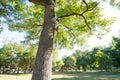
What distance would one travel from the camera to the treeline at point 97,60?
56.2 meters

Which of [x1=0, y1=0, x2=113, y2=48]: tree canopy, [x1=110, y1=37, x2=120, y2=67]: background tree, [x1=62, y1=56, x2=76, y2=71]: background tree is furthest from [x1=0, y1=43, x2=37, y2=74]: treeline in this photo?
[x1=0, y1=0, x2=113, y2=48]: tree canopy

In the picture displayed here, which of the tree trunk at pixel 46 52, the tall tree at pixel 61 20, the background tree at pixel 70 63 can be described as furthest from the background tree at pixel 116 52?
the tree trunk at pixel 46 52

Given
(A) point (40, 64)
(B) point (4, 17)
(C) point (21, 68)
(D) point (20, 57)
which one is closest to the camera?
(A) point (40, 64)

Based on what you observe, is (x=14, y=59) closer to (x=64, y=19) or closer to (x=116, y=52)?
(x=116, y=52)

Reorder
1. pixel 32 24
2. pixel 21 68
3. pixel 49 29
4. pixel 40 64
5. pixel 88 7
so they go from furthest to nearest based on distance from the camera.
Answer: pixel 21 68, pixel 32 24, pixel 88 7, pixel 49 29, pixel 40 64

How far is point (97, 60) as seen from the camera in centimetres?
6881

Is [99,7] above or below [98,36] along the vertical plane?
above

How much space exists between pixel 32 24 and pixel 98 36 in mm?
4078

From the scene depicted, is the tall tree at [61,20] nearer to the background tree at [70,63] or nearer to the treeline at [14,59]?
the treeline at [14,59]

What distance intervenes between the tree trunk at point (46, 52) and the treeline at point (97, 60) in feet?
163

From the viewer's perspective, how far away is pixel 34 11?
1268 cm

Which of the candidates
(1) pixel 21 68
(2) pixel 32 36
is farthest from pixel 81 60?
(2) pixel 32 36

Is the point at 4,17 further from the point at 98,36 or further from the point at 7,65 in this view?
the point at 7,65

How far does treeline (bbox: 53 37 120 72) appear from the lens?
5624cm
